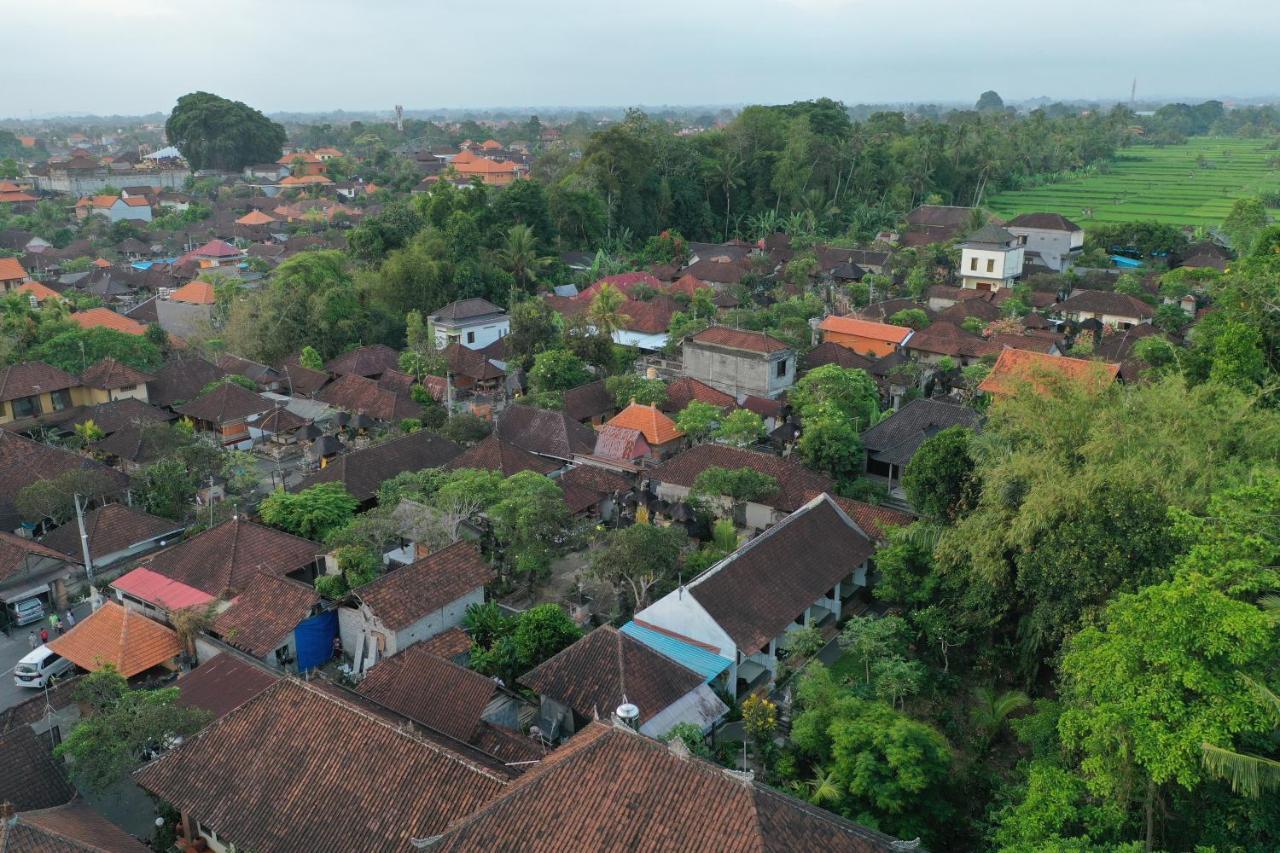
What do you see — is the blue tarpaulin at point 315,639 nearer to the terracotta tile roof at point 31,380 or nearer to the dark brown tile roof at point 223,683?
the dark brown tile roof at point 223,683

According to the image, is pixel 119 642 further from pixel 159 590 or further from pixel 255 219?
pixel 255 219

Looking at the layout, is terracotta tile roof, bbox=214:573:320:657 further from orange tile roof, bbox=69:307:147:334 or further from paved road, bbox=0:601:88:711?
orange tile roof, bbox=69:307:147:334

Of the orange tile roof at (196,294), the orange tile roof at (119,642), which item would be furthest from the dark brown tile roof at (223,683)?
the orange tile roof at (196,294)

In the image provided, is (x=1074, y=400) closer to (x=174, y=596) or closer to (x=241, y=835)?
(x=241, y=835)

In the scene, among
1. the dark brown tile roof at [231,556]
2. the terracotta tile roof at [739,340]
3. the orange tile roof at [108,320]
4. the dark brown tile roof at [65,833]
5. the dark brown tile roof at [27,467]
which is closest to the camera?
the dark brown tile roof at [65,833]

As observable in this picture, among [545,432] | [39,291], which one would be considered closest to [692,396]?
[545,432]

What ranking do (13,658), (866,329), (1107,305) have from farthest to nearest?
1. (1107,305)
2. (866,329)
3. (13,658)

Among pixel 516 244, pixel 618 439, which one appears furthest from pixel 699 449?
pixel 516 244
